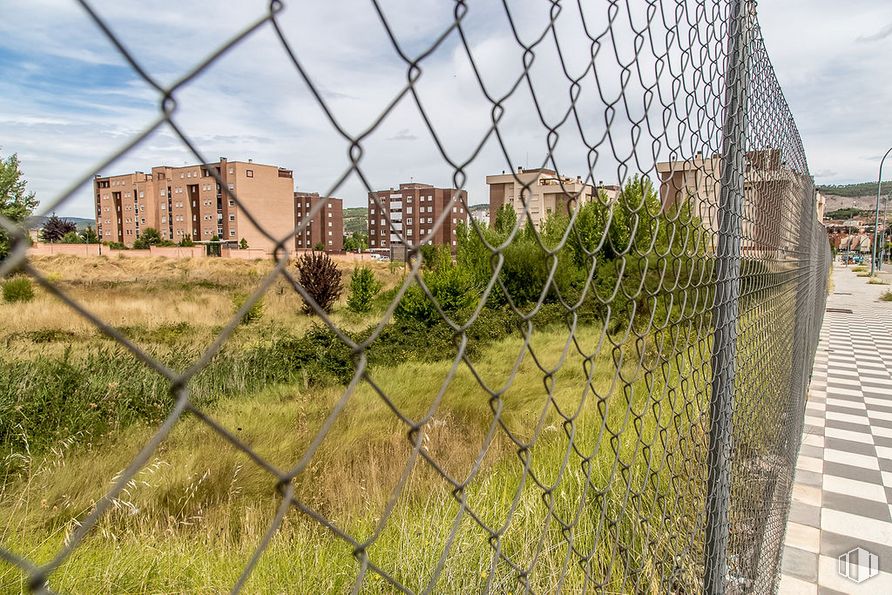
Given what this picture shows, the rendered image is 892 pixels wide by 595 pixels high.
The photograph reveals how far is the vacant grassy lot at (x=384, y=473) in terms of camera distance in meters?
1.51

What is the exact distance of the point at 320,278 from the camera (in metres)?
14.7

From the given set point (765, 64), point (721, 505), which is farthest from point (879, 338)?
point (721, 505)

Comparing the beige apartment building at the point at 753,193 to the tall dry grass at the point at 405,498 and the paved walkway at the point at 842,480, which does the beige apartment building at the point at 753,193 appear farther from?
the paved walkway at the point at 842,480

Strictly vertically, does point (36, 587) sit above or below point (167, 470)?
above

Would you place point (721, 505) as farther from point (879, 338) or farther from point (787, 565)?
point (879, 338)

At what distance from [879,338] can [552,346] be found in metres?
5.75

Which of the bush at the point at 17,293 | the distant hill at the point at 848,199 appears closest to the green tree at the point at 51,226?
the bush at the point at 17,293

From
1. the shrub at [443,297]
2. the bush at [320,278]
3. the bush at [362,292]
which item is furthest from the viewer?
the bush at [362,292]

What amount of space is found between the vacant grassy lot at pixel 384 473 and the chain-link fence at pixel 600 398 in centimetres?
2

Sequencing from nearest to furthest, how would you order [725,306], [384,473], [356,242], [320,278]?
Result: [725,306], [384,473], [320,278], [356,242]

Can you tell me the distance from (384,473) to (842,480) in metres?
2.94

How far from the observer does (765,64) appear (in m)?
2.27

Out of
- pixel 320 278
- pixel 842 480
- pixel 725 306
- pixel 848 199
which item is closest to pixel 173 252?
pixel 320 278
